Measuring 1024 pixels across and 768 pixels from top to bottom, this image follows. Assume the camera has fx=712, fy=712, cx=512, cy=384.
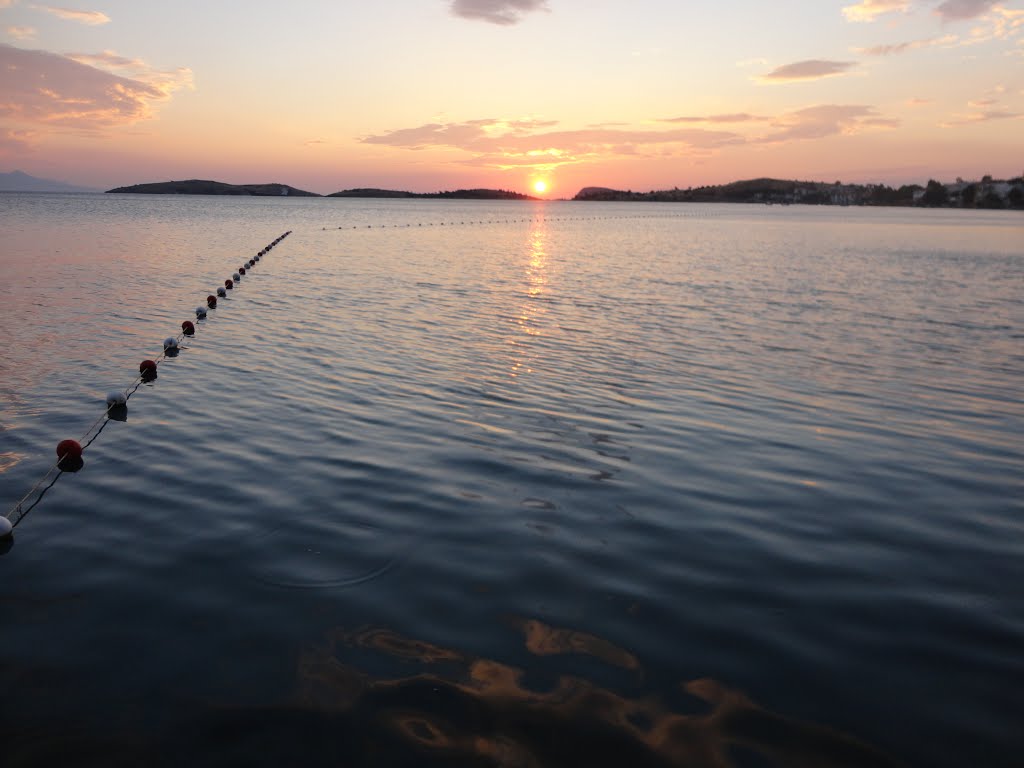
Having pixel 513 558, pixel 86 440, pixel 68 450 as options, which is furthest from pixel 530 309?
pixel 513 558

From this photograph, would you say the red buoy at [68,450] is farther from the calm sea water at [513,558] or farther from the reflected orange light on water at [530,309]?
the reflected orange light on water at [530,309]

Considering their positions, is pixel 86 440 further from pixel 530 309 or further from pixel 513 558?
pixel 530 309

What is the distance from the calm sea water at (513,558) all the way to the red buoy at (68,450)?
0.48 metres

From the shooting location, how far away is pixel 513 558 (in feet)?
29.9

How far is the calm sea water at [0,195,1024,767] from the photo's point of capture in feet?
20.4

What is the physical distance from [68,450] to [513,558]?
8.23 metres

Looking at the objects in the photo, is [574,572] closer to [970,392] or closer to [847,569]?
[847,569]

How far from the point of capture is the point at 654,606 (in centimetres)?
810

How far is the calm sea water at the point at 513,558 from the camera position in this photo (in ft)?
20.4

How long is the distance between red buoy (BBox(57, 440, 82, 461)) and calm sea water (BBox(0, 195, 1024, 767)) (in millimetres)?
478

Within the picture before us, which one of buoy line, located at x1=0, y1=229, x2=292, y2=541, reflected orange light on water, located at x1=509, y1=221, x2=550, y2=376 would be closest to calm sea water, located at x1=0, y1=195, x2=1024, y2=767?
buoy line, located at x1=0, y1=229, x2=292, y2=541

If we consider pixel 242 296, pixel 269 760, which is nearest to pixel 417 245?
Result: pixel 242 296

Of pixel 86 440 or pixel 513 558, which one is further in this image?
pixel 86 440

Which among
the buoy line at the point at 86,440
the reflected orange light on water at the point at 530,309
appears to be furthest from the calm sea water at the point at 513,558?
the reflected orange light on water at the point at 530,309
